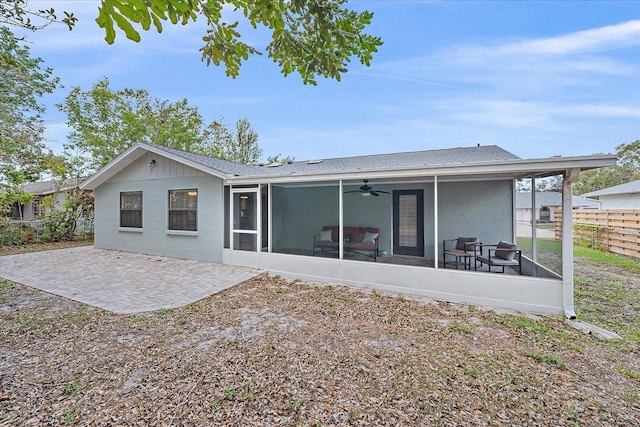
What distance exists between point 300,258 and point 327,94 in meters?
10.3

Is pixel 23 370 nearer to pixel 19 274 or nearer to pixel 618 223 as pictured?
pixel 19 274

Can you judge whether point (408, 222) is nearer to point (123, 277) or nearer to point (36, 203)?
point (123, 277)

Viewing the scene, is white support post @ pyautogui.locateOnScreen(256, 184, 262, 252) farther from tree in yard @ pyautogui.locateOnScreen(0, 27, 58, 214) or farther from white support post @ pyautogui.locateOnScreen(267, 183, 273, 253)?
tree in yard @ pyautogui.locateOnScreen(0, 27, 58, 214)

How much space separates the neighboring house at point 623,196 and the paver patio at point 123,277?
2012cm

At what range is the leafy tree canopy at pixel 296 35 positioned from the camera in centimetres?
209

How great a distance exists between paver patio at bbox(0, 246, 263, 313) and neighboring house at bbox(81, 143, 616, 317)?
724 millimetres

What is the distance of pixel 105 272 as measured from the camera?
7203mm

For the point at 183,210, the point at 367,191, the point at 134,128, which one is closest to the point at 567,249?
the point at 367,191

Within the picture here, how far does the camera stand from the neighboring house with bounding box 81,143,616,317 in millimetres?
5125

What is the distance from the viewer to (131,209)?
390 inches

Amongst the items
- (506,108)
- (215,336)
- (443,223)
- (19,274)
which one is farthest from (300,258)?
(506,108)

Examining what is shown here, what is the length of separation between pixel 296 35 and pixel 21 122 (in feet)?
50.7

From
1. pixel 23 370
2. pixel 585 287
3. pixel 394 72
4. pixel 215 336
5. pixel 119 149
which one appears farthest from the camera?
pixel 119 149

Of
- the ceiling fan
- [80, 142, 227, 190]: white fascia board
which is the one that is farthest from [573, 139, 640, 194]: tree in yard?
[80, 142, 227, 190]: white fascia board
